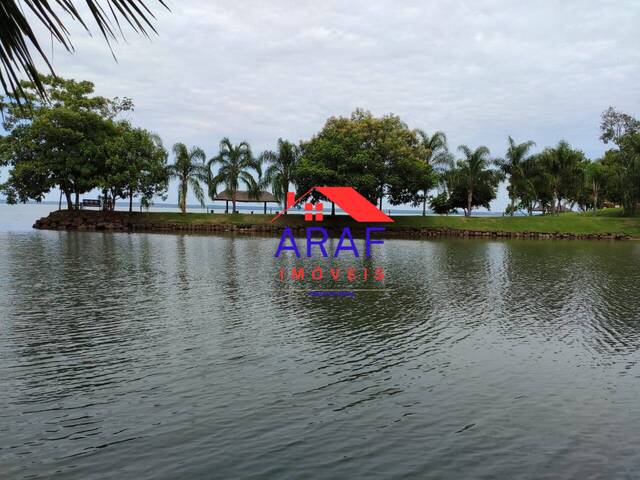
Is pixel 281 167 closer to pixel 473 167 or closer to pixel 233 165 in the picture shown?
pixel 233 165

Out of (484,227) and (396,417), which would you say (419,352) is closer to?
(396,417)

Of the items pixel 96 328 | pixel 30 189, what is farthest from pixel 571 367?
pixel 30 189

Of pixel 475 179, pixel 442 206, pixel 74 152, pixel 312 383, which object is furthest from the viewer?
pixel 442 206

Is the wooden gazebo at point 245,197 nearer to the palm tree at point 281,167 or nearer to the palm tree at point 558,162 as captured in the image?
the palm tree at point 281,167

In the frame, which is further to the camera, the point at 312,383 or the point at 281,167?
the point at 281,167

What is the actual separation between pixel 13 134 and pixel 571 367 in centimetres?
7407

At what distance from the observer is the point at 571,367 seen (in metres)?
13.1

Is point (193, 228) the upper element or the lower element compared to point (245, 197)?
lower

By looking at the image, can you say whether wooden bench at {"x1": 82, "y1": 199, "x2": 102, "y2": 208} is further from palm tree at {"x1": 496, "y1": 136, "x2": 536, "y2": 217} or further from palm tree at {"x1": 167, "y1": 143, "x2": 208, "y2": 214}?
palm tree at {"x1": 496, "y1": 136, "x2": 536, "y2": 217}

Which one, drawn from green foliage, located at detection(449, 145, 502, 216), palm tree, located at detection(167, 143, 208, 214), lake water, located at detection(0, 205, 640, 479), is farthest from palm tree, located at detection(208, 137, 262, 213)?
lake water, located at detection(0, 205, 640, 479)

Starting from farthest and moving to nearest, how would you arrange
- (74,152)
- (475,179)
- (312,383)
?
(475,179) → (74,152) → (312,383)

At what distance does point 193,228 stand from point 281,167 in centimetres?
1567

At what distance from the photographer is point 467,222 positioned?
253 ft

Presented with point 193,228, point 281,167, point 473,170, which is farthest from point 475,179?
point 193,228
